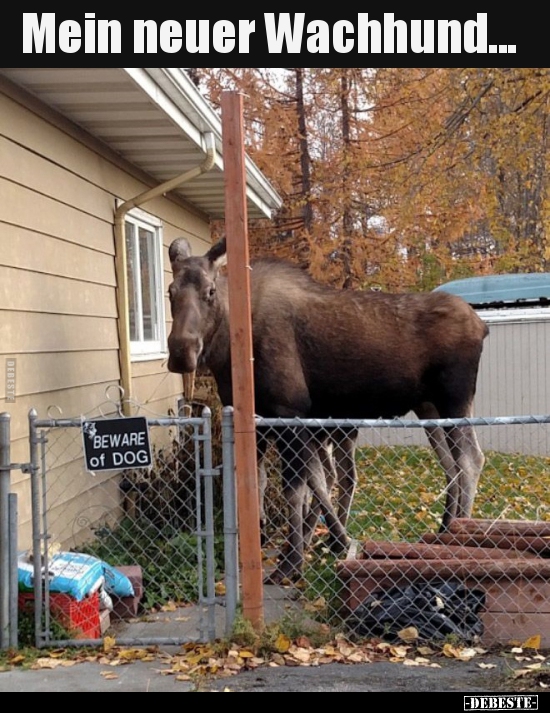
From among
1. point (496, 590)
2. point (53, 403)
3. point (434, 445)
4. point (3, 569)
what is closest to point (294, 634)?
point (496, 590)

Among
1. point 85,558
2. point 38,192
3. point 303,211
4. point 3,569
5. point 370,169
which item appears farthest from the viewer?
point 303,211

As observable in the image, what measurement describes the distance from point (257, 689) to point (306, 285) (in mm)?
4320

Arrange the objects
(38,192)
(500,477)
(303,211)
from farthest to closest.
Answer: (303,211)
(500,477)
(38,192)

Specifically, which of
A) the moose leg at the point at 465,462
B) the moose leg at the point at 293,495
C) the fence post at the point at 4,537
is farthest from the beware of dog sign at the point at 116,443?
the moose leg at the point at 465,462

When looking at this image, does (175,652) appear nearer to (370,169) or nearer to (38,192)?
(38,192)

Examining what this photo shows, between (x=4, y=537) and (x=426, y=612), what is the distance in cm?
259

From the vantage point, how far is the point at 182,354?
738 centimetres

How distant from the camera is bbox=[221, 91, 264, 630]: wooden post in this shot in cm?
563

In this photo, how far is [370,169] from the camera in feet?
58.5

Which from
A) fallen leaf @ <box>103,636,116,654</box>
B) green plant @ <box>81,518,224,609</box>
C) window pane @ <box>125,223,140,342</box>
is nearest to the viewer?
fallen leaf @ <box>103,636,116,654</box>

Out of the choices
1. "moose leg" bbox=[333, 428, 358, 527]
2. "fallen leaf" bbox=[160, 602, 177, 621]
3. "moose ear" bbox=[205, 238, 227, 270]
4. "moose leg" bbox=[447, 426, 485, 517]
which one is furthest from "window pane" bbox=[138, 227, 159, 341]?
"fallen leaf" bbox=[160, 602, 177, 621]

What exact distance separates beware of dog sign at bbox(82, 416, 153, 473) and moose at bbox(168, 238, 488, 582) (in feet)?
6.39

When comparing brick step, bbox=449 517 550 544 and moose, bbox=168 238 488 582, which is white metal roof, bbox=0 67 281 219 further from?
brick step, bbox=449 517 550 544

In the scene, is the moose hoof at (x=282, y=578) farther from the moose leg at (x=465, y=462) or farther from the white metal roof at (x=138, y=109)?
the white metal roof at (x=138, y=109)
